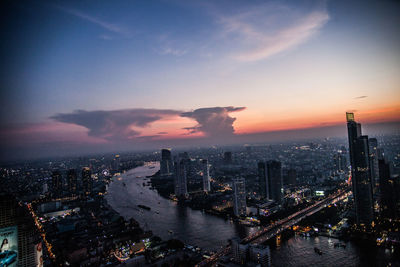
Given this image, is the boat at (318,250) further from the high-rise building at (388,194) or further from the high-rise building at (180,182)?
the high-rise building at (180,182)

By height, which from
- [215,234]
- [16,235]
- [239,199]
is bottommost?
[215,234]

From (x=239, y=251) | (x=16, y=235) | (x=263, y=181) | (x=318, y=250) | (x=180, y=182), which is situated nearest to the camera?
(x=16, y=235)

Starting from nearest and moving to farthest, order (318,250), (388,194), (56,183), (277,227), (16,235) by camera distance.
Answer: (16,235) → (318,250) → (277,227) → (388,194) → (56,183)

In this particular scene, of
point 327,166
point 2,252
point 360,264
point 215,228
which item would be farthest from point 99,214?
point 327,166

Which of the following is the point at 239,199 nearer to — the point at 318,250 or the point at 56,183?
the point at 318,250

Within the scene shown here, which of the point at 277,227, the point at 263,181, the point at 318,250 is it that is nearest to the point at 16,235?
the point at 318,250

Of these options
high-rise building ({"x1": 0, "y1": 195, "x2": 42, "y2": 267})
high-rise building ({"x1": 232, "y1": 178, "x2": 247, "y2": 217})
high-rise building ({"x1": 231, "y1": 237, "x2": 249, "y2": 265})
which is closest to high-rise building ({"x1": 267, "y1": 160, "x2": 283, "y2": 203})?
high-rise building ({"x1": 232, "y1": 178, "x2": 247, "y2": 217})

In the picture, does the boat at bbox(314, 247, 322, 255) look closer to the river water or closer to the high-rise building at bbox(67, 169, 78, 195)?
the river water
